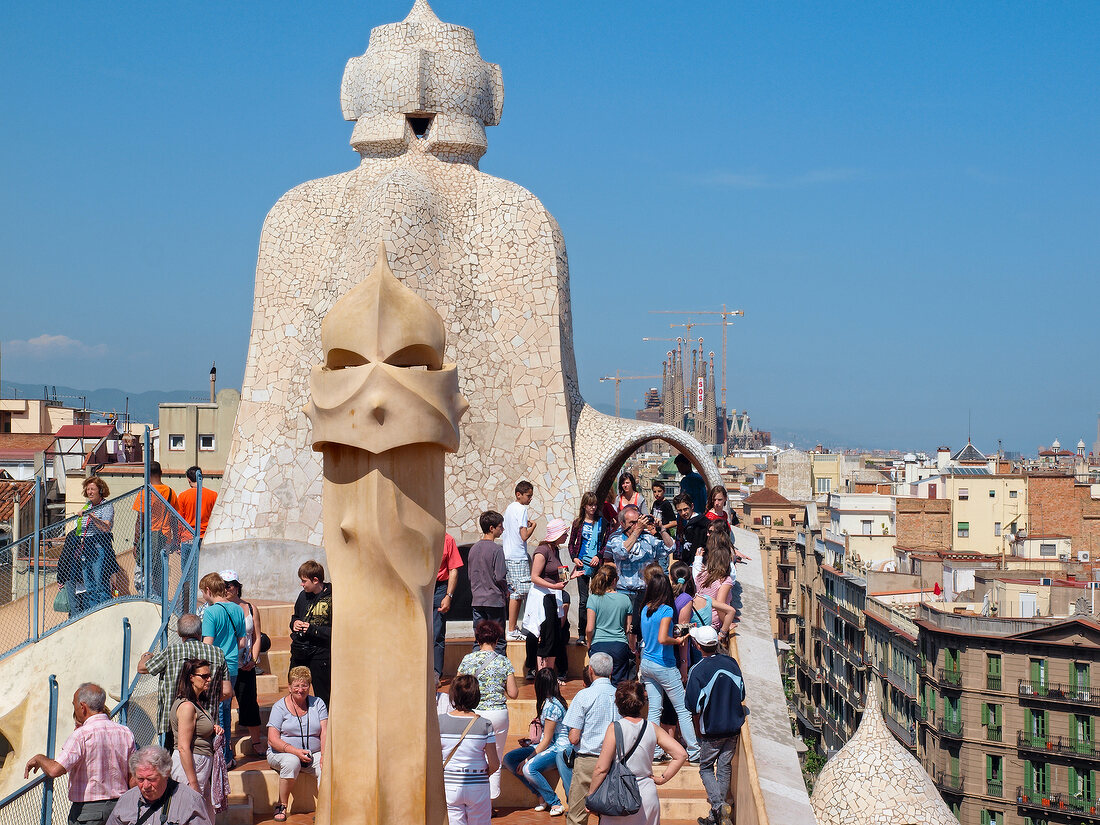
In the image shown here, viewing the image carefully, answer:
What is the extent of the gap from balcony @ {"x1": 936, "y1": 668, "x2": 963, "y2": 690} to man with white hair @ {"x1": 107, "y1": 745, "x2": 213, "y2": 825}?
30798 millimetres

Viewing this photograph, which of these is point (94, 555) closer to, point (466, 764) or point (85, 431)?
point (466, 764)

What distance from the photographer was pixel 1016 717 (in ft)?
109

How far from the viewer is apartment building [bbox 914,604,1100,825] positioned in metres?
32.2

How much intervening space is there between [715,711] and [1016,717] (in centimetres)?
2867

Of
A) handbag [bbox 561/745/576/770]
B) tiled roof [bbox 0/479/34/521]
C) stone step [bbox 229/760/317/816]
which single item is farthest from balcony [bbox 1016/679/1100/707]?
stone step [bbox 229/760/317/816]

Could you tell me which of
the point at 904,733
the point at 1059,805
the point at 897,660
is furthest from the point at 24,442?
the point at 1059,805

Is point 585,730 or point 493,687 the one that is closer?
point 585,730

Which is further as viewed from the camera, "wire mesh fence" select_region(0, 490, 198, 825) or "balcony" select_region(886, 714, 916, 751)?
"balcony" select_region(886, 714, 916, 751)

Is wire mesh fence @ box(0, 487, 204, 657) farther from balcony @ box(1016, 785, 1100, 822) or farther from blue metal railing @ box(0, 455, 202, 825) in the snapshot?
balcony @ box(1016, 785, 1100, 822)

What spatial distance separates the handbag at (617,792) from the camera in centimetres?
642

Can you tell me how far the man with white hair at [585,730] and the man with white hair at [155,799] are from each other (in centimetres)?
185

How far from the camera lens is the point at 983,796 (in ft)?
110

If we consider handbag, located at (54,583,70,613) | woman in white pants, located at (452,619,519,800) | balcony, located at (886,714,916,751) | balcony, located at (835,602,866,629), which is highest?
handbag, located at (54,583,70,613)

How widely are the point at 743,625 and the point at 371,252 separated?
→ 5372 mm
